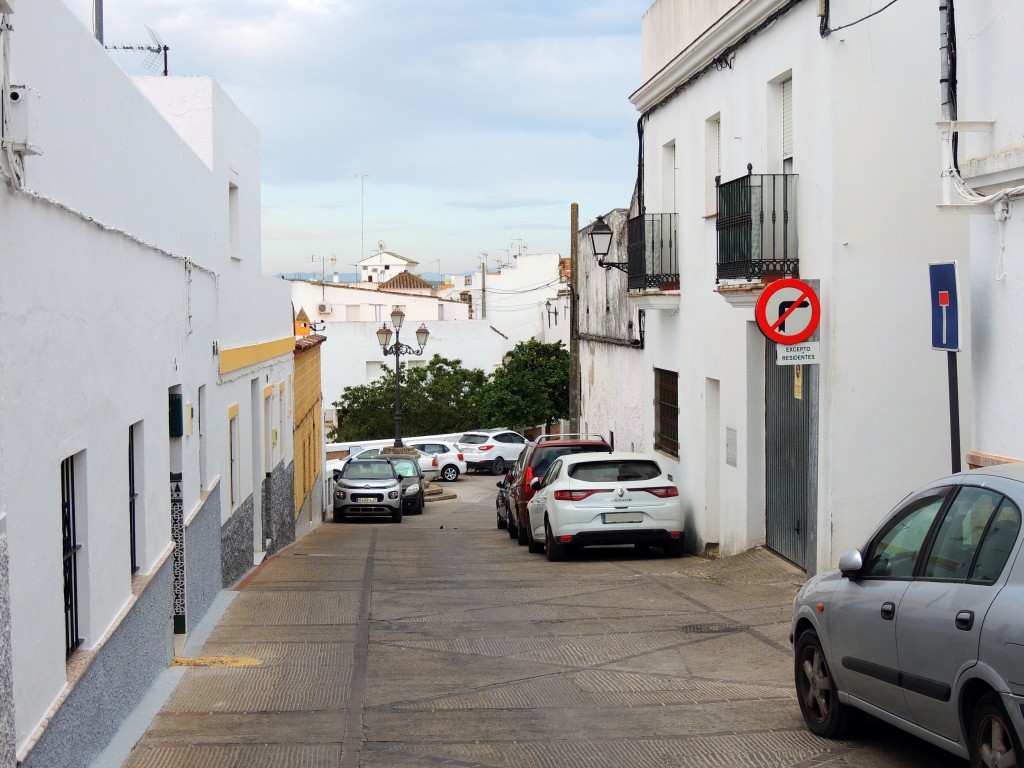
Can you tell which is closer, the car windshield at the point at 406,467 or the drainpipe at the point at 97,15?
the drainpipe at the point at 97,15

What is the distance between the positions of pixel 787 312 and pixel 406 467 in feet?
72.4

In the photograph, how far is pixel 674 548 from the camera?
16.7 metres

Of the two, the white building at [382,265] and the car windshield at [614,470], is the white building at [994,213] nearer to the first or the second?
the car windshield at [614,470]

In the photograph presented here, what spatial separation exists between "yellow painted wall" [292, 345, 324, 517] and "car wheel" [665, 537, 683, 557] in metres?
10.0

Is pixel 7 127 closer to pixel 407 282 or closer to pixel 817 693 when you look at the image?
pixel 817 693

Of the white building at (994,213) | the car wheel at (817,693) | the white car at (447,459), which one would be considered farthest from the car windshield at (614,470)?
the white car at (447,459)

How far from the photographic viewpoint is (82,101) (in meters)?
6.83

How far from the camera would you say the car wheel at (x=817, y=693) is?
6.71m

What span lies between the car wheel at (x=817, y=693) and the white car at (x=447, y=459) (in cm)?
3976

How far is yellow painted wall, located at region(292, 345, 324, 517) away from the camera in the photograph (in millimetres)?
25484

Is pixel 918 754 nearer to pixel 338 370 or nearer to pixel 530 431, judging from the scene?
pixel 530 431

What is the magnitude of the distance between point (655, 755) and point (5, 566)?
11.9 ft

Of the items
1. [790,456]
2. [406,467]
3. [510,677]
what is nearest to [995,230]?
[510,677]

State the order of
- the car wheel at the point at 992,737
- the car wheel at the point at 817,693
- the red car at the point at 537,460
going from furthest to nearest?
1. the red car at the point at 537,460
2. the car wheel at the point at 817,693
3. the car wheel at the point at 992,737
